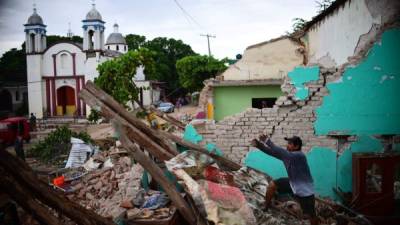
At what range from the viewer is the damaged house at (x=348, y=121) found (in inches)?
237

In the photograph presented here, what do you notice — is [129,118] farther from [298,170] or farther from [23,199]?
[298,170]

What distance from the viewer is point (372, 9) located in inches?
251

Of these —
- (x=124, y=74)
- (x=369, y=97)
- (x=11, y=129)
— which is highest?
(x=124, y=74)

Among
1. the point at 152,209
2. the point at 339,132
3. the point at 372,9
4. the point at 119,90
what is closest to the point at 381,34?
the point at 372,9

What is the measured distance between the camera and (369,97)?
6.27m

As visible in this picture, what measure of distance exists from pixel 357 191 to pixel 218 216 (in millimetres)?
3017

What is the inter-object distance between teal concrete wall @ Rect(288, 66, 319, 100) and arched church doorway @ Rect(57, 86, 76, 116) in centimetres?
2582

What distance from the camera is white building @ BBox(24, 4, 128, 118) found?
28.3 metres

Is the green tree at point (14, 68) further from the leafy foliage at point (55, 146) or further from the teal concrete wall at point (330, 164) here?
the teal concrete wall at point (330, 164)

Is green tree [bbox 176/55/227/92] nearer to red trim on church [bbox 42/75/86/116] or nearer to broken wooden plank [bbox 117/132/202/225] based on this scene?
red trim on church [bbox 42/75/86/116]

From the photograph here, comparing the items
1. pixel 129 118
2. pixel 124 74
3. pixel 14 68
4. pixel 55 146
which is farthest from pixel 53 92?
pixel 129 118

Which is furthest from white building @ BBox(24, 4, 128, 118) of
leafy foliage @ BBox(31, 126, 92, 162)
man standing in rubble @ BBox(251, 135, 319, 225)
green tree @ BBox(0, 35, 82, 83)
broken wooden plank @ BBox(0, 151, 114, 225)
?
broken wooden plank @ BBox(0, 151, 114, 225)

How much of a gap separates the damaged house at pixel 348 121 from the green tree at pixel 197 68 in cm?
2225

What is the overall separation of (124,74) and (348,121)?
31.5 ft
